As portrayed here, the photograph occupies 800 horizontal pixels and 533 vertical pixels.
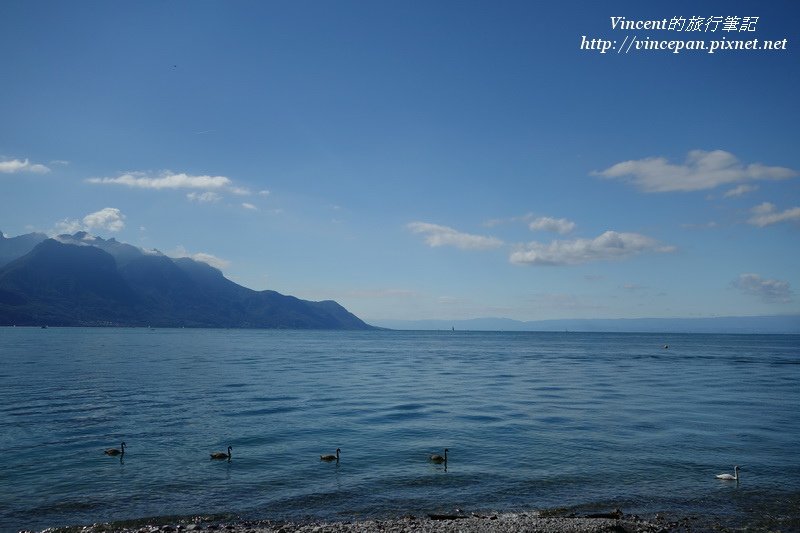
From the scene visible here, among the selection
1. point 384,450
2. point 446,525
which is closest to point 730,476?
point 446,525

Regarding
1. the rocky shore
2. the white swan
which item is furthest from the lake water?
the rocky shore

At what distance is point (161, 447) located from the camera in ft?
101

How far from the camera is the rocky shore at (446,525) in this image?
57.6ft

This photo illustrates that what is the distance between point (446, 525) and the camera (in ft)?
59.1

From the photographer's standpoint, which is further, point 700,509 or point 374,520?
point 700,509

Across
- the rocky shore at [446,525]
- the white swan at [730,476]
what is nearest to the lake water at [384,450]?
the white swan at [730,476]

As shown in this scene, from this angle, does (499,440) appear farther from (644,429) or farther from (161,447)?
(161,447)

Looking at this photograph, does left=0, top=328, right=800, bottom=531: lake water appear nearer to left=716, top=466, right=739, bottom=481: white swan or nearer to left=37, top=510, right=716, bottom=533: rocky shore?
left=716, top=466, right=739, bottom=481: white swan

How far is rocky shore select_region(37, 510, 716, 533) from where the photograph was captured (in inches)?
691

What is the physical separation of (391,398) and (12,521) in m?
38.2

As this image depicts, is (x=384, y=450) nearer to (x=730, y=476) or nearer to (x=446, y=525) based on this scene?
(x=446, y=525)

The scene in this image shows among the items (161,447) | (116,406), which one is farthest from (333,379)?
(161,447)

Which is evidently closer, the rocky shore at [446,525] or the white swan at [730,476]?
the rocky shore at [446,525]

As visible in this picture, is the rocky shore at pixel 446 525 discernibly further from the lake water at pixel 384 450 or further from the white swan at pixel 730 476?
the white swan at pixel 730 476
